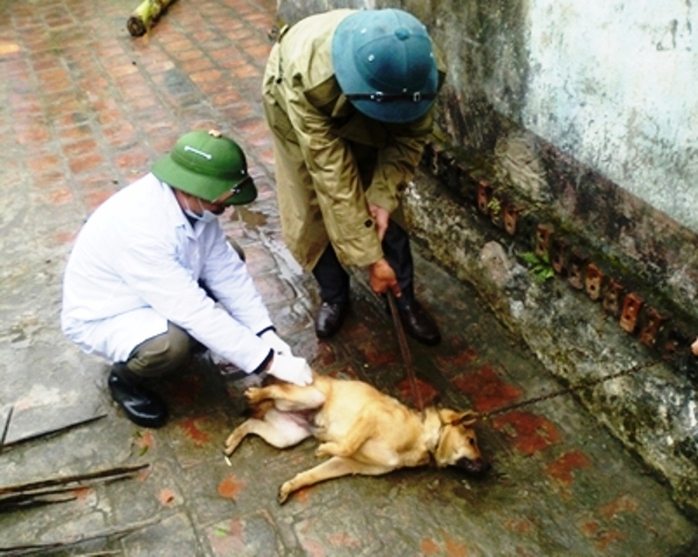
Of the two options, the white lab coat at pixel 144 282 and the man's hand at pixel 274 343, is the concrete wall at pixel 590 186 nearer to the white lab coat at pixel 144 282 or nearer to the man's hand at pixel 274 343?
the man's hand at pixel 274 343

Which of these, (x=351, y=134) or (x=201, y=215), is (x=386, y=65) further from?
(x=201, y=215)

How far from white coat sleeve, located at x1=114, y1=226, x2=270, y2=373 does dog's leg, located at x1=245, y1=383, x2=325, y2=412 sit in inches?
7.9

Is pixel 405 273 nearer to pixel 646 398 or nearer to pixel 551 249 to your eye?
pixel 551 249

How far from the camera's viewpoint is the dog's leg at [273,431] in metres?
3.85

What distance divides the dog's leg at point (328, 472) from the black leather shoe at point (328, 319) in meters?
1.03

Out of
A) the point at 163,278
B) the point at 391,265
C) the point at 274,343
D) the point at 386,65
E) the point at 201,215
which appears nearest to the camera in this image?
the point at 386,65

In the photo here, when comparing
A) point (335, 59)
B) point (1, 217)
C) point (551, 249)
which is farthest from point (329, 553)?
point (1, 217)

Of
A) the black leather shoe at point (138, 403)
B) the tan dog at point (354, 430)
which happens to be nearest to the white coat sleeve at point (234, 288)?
the tan dog at point (354, 430)

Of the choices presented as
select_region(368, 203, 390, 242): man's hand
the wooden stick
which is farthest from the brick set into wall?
the wooden stick

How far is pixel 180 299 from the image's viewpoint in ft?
11.7

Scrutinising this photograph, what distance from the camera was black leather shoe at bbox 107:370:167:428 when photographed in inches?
155

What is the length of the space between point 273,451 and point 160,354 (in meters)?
0.80

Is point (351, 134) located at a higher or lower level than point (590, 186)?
higher

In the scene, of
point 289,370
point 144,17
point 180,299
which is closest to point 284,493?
point 289,370
